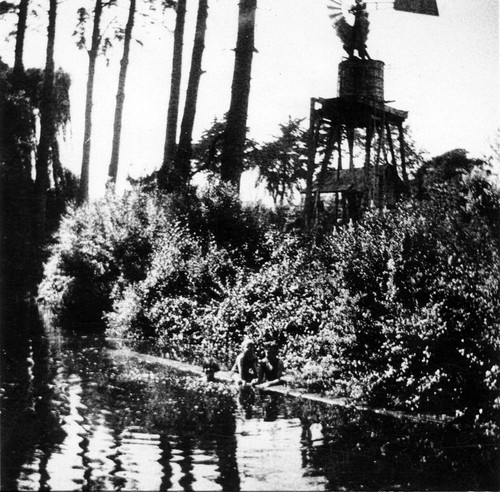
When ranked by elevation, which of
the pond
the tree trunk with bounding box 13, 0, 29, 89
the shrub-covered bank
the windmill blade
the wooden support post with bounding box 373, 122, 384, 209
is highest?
the tree trunk with bounding box 13, 0, 29, 89

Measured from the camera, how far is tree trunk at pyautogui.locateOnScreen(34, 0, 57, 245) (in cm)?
2614

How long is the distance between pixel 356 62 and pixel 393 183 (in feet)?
14.4

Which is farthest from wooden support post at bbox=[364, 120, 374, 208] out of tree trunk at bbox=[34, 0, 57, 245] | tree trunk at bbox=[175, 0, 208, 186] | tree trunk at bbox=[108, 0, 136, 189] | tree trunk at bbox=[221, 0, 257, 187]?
tree trunk at bbox=[34, 0, 57, 245]

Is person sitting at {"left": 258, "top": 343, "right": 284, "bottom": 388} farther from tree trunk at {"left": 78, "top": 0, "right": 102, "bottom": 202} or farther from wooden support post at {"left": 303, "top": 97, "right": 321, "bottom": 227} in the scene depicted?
tree trunk at {"left": 78, "top": 0, "right": 102, "bottom": 202}

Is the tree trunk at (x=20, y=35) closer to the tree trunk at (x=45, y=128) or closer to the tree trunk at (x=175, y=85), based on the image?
the tree trunk at (x=45, y=128)

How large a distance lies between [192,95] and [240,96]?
13.4 ft

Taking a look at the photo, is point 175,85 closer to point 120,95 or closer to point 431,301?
point 120,95

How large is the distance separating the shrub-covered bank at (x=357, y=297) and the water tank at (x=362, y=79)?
581 cm

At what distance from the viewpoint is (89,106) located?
99.9 ft

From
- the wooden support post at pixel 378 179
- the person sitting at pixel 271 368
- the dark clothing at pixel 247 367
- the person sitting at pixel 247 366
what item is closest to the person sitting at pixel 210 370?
the person sitting at pixel 247 366

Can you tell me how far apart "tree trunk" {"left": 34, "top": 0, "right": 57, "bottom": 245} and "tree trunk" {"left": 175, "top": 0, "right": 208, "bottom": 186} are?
6676 millimetres

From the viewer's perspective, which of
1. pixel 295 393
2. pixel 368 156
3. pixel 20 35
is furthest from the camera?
pixel 20 35

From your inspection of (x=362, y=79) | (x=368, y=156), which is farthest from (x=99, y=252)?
(x=362, y=79)

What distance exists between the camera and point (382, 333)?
30.2ft
